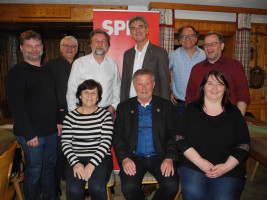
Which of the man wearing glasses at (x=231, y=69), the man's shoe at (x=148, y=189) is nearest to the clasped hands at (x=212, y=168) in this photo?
the man wearing glasses at (x=231, y=69)

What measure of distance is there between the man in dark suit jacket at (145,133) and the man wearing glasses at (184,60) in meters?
0.85

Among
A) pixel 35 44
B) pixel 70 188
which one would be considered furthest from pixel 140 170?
pixel 35 44

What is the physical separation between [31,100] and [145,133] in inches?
43.0

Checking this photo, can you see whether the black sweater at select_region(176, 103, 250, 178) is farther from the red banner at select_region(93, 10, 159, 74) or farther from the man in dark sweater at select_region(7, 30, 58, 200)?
the red banner at select_region(93, 10, 159, 74)

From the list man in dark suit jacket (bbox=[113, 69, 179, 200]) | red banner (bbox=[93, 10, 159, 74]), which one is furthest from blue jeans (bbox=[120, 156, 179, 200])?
red banner (bbox=[93, 10, 159, 74])

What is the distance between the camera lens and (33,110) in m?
1.80

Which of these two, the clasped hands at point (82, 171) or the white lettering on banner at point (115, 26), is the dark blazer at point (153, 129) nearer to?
the clasped hands at point (82, 171)

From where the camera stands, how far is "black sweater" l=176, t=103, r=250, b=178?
5.22 ft

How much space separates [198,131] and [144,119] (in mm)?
509

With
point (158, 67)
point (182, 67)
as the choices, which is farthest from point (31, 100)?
point (182, 67)

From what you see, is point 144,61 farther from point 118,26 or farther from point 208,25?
point 208,25

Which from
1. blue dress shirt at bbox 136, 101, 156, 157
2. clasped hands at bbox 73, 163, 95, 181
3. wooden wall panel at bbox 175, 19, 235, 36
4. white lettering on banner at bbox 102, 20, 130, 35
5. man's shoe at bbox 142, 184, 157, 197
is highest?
wooden wall panel at bbox 175, 19, 235, 36

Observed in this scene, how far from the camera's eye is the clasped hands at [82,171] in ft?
5.44

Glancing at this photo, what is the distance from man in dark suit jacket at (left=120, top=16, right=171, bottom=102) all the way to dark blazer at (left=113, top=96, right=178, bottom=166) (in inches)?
14.1
